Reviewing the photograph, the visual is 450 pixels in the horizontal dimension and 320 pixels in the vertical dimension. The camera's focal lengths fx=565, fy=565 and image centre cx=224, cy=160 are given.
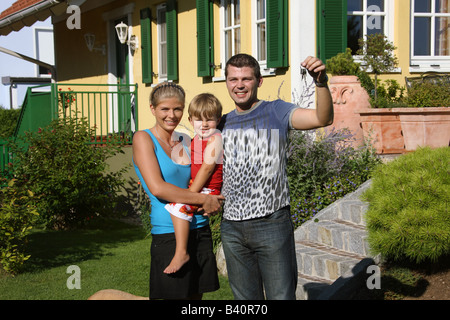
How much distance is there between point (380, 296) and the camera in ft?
14.8

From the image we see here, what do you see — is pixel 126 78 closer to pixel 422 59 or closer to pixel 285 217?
pixel 422 59

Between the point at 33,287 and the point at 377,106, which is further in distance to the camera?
the point at 377,106

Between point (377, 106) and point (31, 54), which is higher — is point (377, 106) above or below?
below

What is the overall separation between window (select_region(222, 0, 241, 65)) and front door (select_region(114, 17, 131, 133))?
2974 mm

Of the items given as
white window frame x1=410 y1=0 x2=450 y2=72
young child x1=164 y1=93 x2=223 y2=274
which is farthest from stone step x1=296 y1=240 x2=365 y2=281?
white window frame x1=410 y1=0 x2=450 y2=72

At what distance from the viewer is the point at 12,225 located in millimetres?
5953

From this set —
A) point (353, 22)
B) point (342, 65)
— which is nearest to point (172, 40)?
point (353, 22)

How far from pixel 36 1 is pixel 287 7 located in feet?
22.6

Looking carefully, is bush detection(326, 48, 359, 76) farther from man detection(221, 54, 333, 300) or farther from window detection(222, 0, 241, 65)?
man detection(221, 54, 333, 300)

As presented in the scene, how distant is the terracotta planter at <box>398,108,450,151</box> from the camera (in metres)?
6.79

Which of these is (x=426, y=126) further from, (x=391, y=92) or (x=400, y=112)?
(x=391, y=92)

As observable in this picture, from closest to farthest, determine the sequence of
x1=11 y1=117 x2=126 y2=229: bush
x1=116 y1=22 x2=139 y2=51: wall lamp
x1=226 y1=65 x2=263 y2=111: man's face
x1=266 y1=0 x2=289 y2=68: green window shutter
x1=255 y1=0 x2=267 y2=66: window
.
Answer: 1. x1=226 y1=65 x2=263 y2=111: man's face
2. x1=266 y1=0 x2=289 y2=68: green window shutter
3. x1=11 y1=117 x2=126 y2=229: bush
4. x1=255 y1=0 x2=267 y2=66: window
5. x1=116 y1=22 x2=139 y2=51: wall lamp

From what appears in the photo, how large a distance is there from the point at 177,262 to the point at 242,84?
0.94m

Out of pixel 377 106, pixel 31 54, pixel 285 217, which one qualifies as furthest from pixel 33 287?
pixel 31 54
